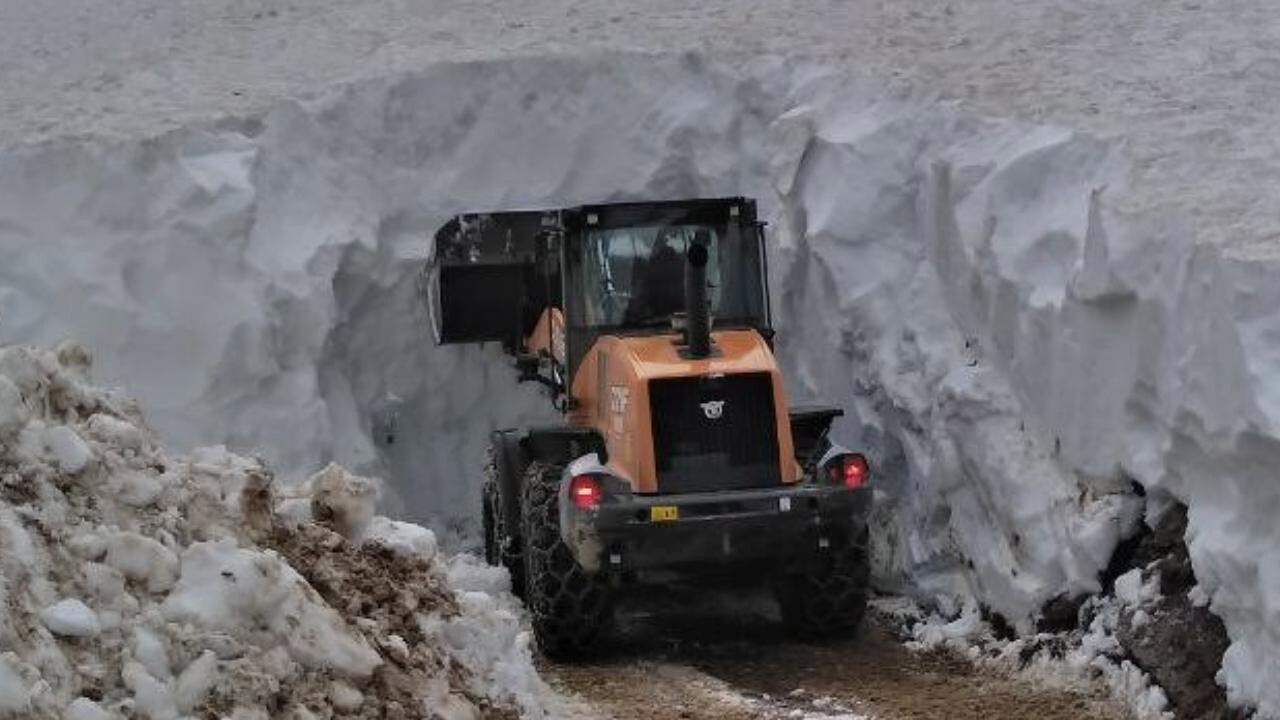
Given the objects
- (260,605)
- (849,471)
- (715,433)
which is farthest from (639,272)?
(260,605)

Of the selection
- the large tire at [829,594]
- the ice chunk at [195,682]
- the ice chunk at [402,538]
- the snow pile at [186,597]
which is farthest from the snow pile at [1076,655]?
the ice chunk at [195,682]

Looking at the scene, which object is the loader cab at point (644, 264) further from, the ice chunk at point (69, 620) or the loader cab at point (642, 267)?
the ice chunk at point (69, 620)

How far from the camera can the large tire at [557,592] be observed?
8758mm

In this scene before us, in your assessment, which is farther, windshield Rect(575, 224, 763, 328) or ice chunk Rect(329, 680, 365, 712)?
windshield Rect(575, 224, 763, 328)

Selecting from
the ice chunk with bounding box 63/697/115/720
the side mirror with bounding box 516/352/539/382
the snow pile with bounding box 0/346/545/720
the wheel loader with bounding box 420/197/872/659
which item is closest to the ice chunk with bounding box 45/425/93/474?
the snow pile with bounding box 0/346/545/720

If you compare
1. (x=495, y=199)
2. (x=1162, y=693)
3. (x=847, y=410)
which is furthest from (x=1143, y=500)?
(x=495, y=199)

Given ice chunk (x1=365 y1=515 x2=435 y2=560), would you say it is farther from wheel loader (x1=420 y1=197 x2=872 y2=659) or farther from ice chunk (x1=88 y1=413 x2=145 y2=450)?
wheel loader (x1=420 y1=197 x2=872 y2=659)

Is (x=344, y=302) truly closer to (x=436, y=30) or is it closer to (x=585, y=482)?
(x=436, y=30)

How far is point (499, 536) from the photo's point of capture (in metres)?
10.4

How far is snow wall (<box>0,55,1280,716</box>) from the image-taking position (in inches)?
321

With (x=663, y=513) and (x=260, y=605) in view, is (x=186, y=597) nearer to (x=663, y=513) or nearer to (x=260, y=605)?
(x=260, y=605)

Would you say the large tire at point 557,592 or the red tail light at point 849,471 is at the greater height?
the red tail light at point 849,471

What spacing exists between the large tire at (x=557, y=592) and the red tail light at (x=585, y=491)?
0.40 m

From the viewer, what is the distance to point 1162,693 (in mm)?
7254
